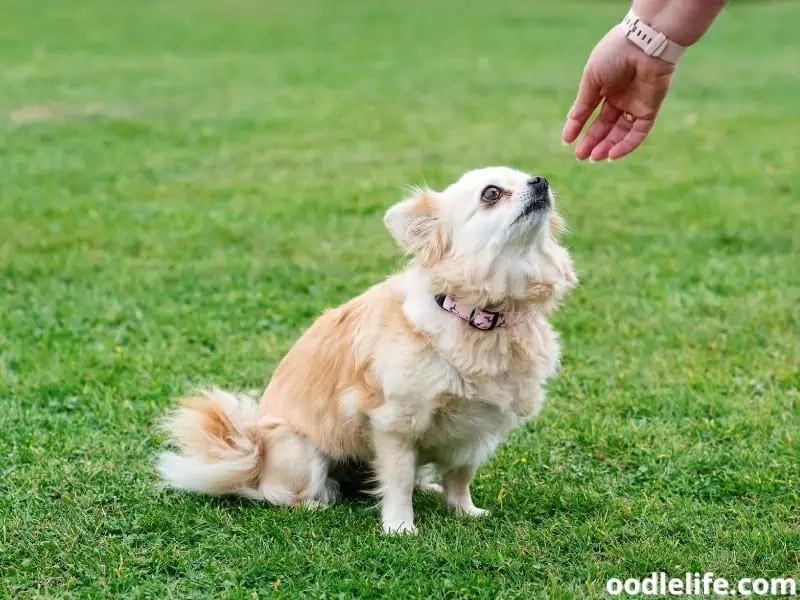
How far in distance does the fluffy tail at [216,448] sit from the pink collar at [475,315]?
957 millimetres

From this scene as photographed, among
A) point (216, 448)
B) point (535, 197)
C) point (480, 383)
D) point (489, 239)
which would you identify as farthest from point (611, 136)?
point (216, 448)

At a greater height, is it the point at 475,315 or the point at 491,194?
the point at 491,194

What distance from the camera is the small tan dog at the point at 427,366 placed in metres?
3.40

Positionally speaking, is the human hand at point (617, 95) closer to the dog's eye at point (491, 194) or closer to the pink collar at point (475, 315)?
the dog's eye at point (491, 194)

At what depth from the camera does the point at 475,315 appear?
3.44 m

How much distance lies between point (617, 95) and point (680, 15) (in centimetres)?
45

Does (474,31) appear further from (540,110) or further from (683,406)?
(683,406)

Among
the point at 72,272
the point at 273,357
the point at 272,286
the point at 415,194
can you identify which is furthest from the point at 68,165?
the point at 415,194

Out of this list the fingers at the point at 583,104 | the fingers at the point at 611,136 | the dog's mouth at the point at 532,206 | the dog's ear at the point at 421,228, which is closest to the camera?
the dog's mouth at the point at 532,206

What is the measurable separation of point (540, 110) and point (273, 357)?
8.13 m

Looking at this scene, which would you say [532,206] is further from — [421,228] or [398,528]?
[398,528]

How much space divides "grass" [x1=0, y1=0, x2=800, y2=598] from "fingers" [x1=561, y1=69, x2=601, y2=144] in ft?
4.54

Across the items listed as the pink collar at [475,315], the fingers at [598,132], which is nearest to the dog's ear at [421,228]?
the pink collar at [475,315]

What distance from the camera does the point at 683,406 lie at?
15.4 feet
